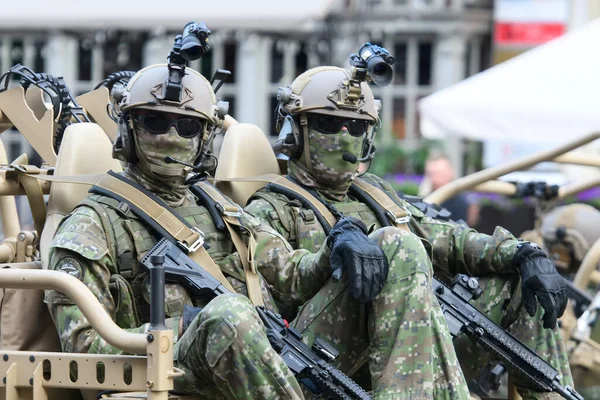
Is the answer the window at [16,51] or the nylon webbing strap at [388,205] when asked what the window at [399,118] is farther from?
the nylon webbing strap at [388,205]

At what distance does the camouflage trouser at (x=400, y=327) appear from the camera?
448 cm

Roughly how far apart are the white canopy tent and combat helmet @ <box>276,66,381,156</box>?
12.1 feet

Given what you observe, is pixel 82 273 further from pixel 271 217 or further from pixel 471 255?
pixel 471 255

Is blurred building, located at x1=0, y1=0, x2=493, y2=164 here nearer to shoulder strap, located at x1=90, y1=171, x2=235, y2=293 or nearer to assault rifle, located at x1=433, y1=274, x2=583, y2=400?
assault rifle, located at x1=433, y1=274, x2=583, y2=400

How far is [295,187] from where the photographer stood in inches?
222

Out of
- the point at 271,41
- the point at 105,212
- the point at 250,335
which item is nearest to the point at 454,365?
the point at 250,335

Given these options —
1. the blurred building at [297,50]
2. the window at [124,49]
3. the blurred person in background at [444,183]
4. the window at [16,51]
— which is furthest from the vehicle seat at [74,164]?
the window at [16,51]

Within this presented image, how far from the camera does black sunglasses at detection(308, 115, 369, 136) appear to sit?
5.66m

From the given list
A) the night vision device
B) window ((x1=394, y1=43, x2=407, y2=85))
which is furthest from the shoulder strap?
window ((x1=394, y1=43, x2=407, y2=85))

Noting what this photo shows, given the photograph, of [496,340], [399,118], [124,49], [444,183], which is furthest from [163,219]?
[399,118]

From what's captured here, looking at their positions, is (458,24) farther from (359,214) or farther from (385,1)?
(359,214)

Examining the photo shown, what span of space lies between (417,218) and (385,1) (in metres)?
13.9

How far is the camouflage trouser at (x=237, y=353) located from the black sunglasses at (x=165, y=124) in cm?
92

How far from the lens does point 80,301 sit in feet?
13.1
